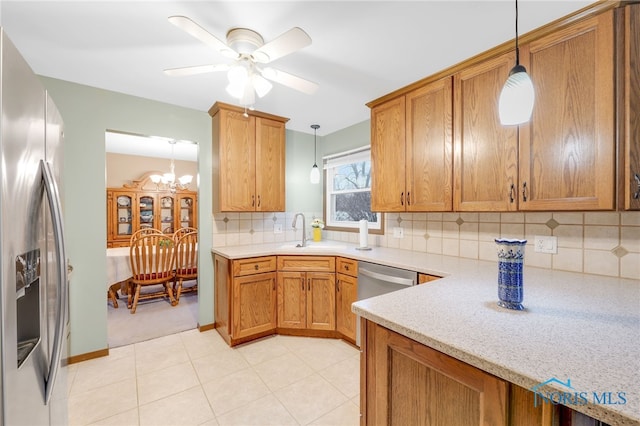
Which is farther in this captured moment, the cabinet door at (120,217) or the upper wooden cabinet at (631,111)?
the cabinet door at (120,217)

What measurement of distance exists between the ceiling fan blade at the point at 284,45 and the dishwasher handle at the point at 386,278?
157cm

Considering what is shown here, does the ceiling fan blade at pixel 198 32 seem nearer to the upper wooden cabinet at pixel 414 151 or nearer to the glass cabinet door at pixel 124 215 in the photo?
the upper wooden cabinet at pixel 414 151

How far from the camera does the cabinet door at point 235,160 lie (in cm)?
262

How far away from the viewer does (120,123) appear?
2.38m

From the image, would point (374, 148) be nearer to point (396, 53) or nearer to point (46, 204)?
point (396, 53)

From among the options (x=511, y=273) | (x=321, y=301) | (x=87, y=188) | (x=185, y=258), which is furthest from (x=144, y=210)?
(x=511, y=273)

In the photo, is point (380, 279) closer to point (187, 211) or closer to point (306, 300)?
point (306, 300)

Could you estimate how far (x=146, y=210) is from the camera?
17.3 feet

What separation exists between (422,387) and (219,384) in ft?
5.34

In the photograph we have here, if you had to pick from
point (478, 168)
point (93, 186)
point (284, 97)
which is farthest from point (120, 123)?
point (478, 168)

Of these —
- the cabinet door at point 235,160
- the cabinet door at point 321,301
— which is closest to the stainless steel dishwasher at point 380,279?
the cabinet door at point 321,301

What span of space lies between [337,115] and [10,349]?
286 centimetres

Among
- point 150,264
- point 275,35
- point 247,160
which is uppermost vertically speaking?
point 275,35

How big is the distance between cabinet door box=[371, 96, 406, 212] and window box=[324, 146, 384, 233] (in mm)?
555
